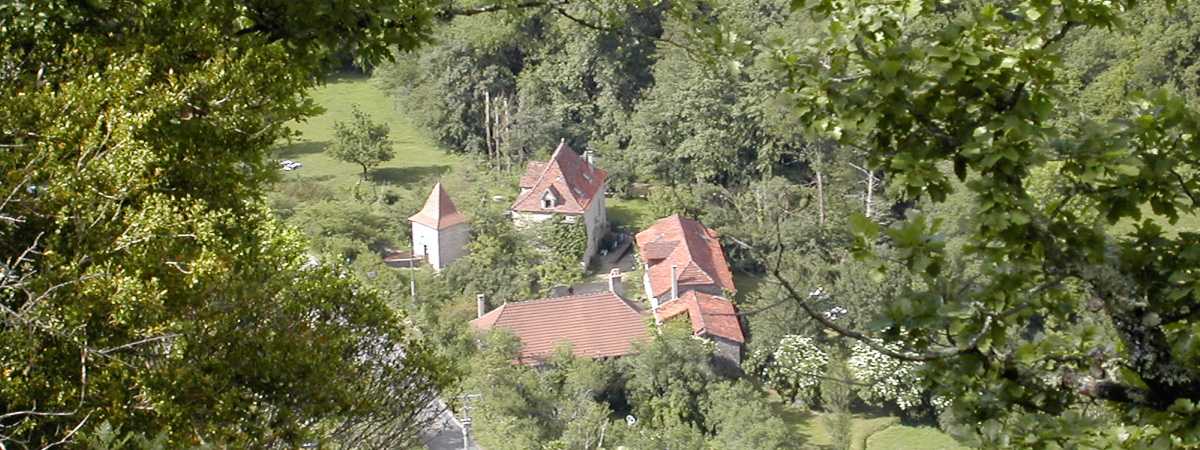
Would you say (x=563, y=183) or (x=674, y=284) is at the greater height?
(x=563, y=183)

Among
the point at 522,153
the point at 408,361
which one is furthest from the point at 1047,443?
the point at 522,153

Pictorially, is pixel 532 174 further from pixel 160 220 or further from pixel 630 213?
pixel 160 220

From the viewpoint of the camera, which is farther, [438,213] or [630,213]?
[630,213]

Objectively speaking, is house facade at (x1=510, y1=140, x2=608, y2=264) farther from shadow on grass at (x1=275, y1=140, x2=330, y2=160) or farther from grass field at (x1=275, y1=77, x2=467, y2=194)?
shadow on grass at (x1=275, y1=140, x2=330, y2=160)

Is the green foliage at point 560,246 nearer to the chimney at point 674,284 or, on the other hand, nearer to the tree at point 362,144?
the chimney at point 674,284

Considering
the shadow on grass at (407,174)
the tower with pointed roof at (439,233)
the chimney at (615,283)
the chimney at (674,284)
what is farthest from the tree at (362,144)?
the chimney at (674,284)

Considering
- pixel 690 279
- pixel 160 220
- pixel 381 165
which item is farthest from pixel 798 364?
pixel 160 220
